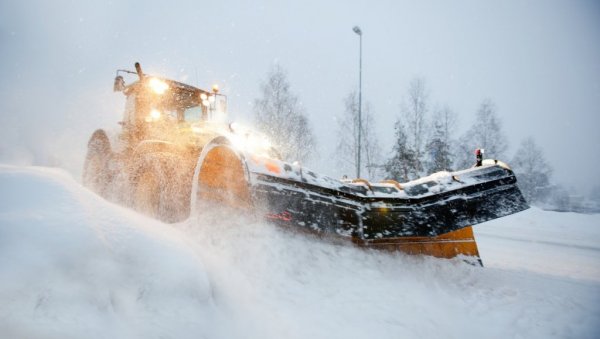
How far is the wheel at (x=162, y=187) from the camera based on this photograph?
122 inches

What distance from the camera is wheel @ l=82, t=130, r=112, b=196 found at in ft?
17.8

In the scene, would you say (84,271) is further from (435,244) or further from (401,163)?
(401,163)

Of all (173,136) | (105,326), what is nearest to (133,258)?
(105,326)

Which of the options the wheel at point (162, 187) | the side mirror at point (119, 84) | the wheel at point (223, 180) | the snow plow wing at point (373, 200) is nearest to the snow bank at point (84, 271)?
the snow plow wing at point (373, 200)

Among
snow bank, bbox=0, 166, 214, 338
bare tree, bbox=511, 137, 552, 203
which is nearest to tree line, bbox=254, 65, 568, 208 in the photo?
bare tree, bbox=511, 137, 552, 203

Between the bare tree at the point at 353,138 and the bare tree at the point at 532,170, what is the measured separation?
1602cm

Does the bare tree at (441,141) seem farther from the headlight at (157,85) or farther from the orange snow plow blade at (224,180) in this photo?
the orange snow plow blade at (224,180)

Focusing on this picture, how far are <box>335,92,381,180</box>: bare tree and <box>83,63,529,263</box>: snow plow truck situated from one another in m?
21.2

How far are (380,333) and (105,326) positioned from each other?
1.43m

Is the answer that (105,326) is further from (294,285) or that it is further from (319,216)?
(319,216)

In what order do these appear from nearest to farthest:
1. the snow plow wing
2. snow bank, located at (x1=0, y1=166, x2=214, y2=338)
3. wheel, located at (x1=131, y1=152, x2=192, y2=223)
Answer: snow bank, located at (x1=0, y1=166, x2=214, y2=338) → the snow plow wing → wheel, located at (x1=131, y1=152, x2=192, y2=223)

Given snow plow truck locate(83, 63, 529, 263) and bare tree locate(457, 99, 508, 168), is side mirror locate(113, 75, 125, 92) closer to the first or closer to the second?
snow plow truck locate(83, 63, 529, 263)

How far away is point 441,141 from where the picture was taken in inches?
844

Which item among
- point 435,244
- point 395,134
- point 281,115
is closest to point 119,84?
point 435,244
